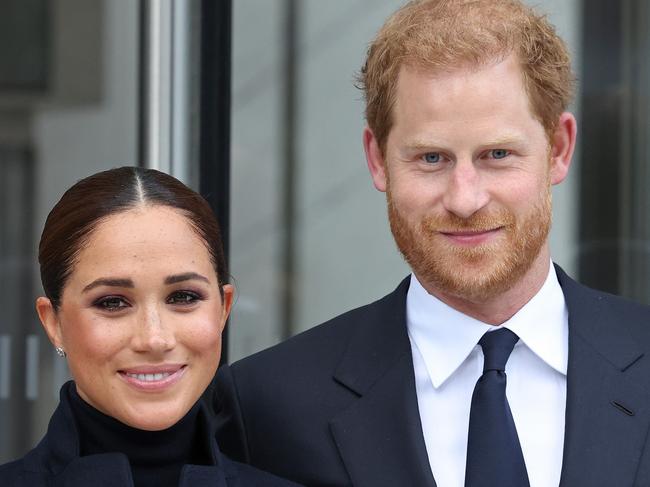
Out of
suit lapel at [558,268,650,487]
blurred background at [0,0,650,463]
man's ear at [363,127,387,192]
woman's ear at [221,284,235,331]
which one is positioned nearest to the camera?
suit lapel at [558,268,650,487]

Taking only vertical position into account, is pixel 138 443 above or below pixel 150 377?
below

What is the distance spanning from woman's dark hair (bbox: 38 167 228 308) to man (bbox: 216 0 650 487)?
341 mm

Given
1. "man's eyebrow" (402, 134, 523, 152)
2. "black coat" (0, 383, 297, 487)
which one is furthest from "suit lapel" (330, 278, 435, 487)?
"man's eyebrow" (402, 134, 523, 152)

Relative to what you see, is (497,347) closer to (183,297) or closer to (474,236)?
(474,236)

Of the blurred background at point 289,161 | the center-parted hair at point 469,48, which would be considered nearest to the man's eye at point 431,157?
the center-parted hair at point 469,48

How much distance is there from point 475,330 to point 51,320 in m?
0.73

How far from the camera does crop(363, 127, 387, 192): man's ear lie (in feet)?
8.50

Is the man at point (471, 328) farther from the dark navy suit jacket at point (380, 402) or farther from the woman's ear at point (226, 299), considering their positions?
the woman's ear at point (226, 299)

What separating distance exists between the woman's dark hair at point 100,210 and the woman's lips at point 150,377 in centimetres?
17

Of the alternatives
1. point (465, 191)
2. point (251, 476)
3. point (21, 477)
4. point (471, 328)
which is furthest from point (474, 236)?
point (21, 477)

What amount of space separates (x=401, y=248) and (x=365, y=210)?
2.05 m

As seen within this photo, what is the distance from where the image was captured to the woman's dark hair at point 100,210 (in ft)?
7.52

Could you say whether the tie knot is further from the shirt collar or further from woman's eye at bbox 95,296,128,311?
woman's eye at bbox 95,296,128,311

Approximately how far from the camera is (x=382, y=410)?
2.49 meters
